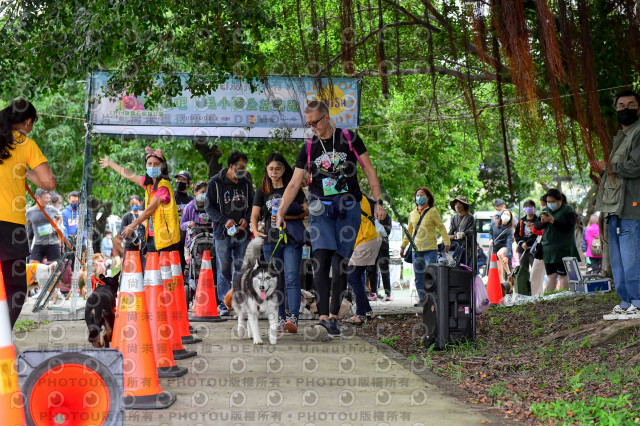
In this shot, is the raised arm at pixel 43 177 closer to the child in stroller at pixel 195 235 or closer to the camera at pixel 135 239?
the camera at pixel 135 239

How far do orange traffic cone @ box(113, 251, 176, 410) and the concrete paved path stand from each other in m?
0.11

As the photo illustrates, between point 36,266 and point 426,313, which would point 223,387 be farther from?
point 36,266

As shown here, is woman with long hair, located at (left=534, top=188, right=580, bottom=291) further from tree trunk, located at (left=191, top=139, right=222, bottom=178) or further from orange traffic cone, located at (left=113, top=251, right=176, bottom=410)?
tree trunk, located at (left=191, top=139, right=222, bottom=178)

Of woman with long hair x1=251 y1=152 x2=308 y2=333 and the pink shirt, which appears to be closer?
woman with long hair x1=251 y1=152 x2=308 y2=333

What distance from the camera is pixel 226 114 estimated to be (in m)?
13.1

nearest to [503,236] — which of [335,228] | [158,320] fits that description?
[335,228]

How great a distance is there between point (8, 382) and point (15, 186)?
2.51 meters

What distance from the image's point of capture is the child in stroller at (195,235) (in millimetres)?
11703

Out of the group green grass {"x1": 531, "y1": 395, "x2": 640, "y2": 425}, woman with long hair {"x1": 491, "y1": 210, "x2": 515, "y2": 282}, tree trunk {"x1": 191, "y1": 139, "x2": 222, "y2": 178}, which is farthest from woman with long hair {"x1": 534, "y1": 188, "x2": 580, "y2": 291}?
tree trunk {"x1": 191, "y1": 139, "x2": 222, "y2": 178}

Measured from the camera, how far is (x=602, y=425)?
13.9ft

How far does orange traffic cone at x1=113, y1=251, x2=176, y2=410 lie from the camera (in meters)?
4.73

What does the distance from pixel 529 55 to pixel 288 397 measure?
102 inches

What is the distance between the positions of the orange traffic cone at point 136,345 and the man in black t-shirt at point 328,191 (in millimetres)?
2886

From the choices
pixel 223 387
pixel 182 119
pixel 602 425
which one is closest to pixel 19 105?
pixel 223 387
